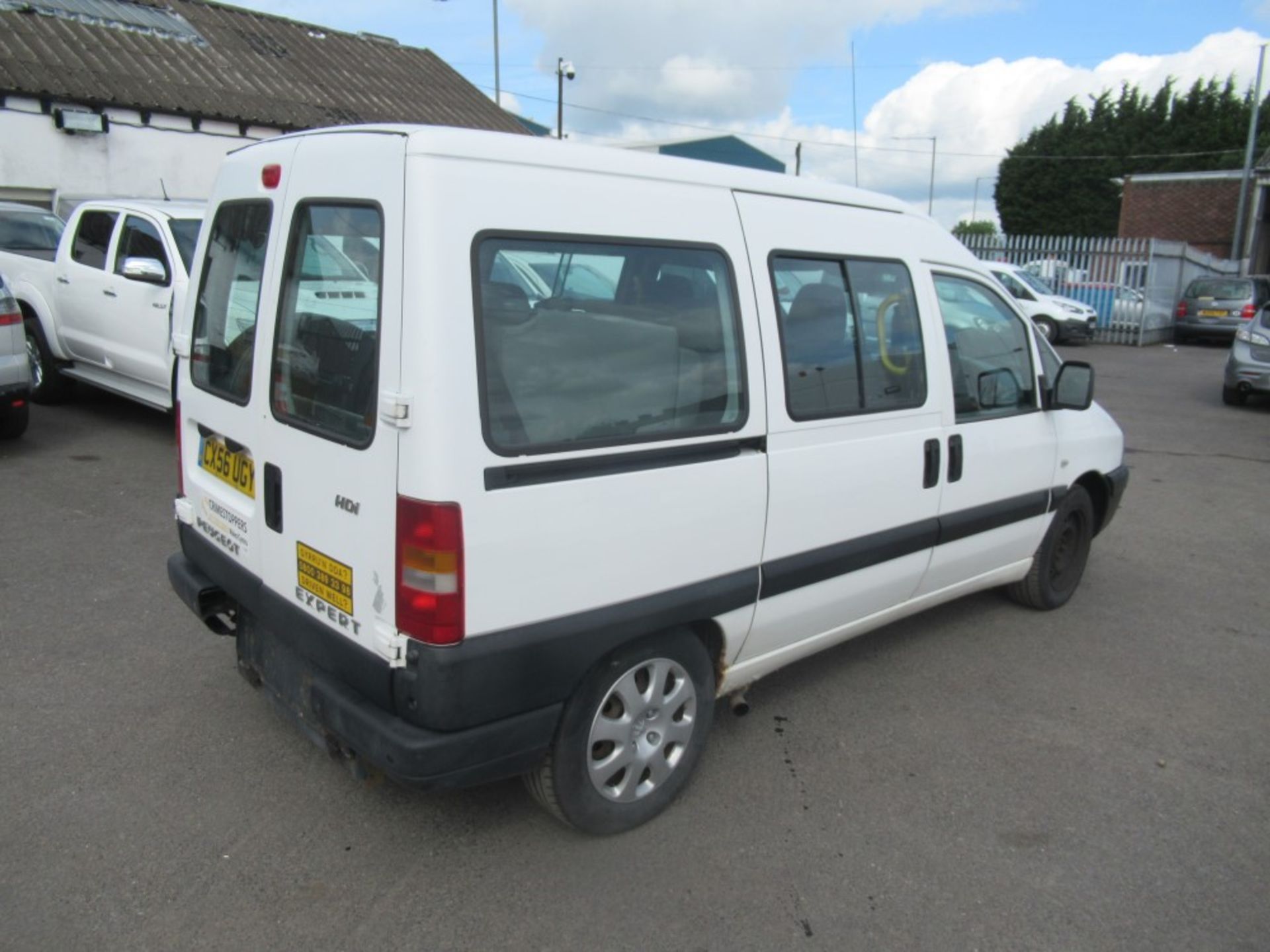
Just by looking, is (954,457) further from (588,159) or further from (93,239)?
(93,239)

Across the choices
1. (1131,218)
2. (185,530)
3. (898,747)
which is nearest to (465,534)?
(185,530)

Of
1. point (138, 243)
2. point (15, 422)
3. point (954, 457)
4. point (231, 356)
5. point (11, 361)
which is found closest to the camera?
point (231, 356)

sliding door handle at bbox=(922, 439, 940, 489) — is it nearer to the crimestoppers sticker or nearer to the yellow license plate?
the crimestoppers sticker

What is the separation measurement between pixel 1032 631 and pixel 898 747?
1593 mm

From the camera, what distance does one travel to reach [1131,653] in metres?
4.71

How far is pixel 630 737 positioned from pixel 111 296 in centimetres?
686

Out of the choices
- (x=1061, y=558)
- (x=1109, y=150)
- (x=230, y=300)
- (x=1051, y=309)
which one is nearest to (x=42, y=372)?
(x=230, y=300)

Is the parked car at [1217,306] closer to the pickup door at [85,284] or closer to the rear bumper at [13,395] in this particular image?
the pickup door at [85,284]

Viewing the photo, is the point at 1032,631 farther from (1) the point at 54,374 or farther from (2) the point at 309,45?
(2) the point at 309,45

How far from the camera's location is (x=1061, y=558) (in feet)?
17.0

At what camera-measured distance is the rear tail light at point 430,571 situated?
244 centimetres

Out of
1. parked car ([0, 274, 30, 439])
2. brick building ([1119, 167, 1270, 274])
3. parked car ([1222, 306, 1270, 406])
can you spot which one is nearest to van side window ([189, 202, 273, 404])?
parked car ([0, 274, 30, 439])

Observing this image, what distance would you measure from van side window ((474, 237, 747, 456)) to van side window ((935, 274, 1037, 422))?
1.38 meters

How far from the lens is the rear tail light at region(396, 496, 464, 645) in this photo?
244 cm
